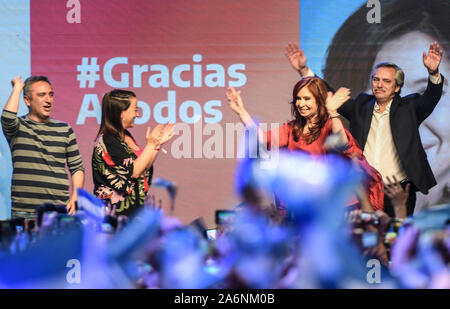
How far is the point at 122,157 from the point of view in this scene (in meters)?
3.50

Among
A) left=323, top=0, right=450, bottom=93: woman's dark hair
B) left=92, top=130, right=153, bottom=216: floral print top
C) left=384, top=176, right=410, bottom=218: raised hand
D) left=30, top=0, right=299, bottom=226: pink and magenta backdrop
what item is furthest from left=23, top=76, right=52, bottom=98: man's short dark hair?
left=384, top=176, right=410, bottom=218: raised hand

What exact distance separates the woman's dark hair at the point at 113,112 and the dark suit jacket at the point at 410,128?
1.36 m

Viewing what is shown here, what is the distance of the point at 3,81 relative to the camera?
4.26 metres

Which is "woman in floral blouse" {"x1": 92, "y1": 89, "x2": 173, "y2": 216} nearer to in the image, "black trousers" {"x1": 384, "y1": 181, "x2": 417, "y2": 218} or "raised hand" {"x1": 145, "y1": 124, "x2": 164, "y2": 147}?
"raised hand" {"x1": 145, "y1": 124, "x2": 164, "y2": 147}

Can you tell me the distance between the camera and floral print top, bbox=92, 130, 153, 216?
11.5ft

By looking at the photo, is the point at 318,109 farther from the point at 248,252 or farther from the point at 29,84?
the point at 29,84

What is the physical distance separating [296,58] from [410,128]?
2.59 feet

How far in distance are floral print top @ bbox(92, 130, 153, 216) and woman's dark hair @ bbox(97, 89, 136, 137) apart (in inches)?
1.6

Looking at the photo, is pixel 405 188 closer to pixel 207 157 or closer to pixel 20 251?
pixel 207 157

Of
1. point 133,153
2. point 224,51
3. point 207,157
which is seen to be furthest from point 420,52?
point 133,153

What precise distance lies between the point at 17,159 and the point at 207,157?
1159 mm

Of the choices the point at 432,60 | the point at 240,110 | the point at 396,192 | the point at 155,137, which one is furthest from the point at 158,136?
the point at 432,60

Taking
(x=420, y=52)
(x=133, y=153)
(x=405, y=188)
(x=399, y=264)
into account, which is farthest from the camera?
(x=420, y=52)

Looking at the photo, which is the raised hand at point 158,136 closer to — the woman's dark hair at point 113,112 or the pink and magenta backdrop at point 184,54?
the woman's dark hair at point 113,112
